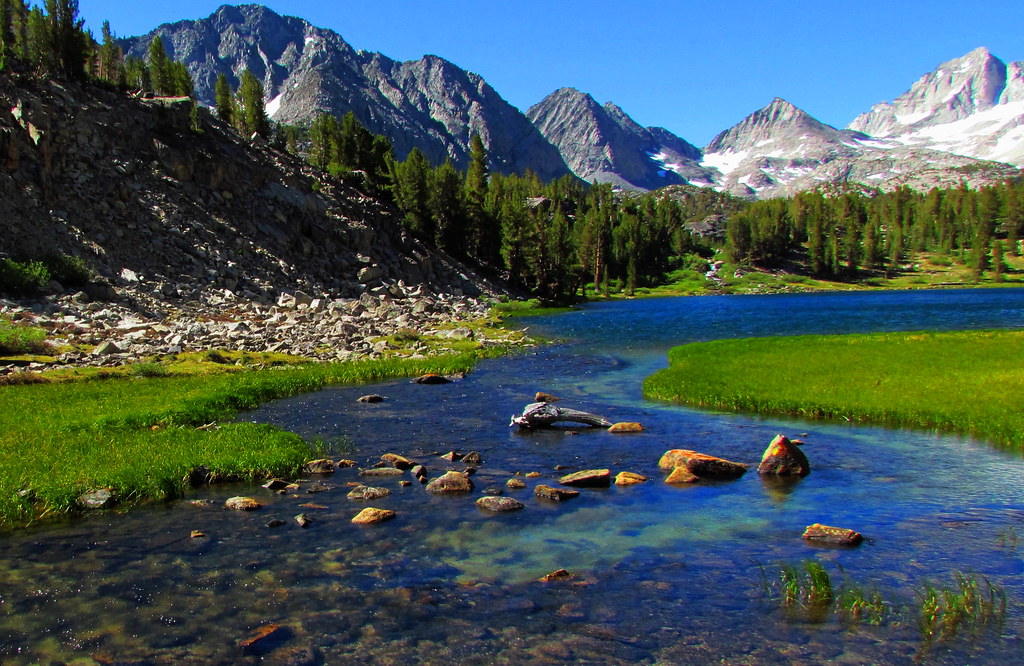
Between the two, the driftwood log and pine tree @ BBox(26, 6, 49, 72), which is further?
pine tree @ BBox(26, 6, 49, 72)

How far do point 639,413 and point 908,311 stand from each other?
81342 mm

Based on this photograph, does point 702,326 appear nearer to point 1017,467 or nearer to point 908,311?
point 908,311

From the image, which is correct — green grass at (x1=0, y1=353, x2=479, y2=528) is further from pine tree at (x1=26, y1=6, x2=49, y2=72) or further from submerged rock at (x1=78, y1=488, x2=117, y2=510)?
pine tree at (x1=26, y1=6, x2=49, y2=72)

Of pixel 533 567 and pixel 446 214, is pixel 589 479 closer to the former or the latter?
pixel 533 567

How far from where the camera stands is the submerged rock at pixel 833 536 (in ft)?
44.4

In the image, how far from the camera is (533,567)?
1266 centimetres

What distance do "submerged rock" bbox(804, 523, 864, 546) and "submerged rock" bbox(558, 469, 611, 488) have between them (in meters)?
5.73

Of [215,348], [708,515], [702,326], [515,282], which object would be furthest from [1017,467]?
[515,282]

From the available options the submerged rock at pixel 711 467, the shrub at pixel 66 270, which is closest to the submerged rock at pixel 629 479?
the submerged rock at pixel 711 467

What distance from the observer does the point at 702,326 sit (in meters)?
76.1

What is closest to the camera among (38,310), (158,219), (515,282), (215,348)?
(215,348)

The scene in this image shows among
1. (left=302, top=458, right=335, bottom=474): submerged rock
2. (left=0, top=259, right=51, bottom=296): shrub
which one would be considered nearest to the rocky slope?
(left=0, top=259, right=51, bottom=296): shrub

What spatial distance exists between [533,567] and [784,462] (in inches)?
396

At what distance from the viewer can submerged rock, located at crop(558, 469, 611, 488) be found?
18141 millimetres
